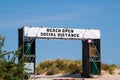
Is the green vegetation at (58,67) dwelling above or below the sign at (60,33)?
below

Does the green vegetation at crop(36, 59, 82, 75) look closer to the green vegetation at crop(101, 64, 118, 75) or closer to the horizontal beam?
the green vegetation at crop(101, 64, 118, 75)

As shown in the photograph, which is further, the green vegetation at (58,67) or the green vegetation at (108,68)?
the green vegetation at (58,67)

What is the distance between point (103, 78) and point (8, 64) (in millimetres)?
26448

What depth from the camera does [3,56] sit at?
83.0 ft

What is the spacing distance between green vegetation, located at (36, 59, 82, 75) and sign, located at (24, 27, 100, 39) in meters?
10.0

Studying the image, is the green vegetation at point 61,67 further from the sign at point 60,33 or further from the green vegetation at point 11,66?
the green vegetation at point 11,66

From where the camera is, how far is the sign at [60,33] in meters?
48.9

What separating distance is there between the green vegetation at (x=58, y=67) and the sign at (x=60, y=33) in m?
10.0

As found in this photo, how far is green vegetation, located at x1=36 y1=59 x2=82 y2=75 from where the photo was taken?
6200 centimetres

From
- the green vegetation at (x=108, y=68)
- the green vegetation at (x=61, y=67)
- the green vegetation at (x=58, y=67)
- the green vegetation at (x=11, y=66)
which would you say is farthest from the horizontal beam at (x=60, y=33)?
the green vegetation at (x=11, y=66)

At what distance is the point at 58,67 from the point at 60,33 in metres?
15.1

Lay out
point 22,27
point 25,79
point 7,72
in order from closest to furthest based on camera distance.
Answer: point 7,72 < point 25,79 < point 22,27

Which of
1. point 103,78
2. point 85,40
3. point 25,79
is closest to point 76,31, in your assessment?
point 85,40

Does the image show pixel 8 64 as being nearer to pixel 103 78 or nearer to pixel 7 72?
pixel 7 72
